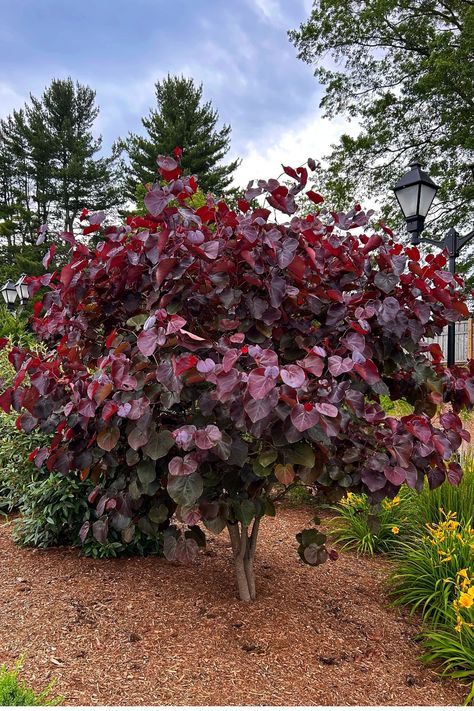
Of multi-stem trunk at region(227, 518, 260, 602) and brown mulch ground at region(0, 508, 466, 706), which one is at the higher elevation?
multi-stem trunk at region(227, 518, 260, 602)

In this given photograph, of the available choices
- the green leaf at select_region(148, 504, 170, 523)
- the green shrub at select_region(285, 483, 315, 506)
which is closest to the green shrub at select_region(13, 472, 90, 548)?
the green leaf at select_region(148, 504, 170, 523)

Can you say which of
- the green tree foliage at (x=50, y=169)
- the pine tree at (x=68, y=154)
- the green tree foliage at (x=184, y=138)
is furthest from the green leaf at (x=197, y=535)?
the pine tree at (x=68, y=154)

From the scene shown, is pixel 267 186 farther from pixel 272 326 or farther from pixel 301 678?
pixel 301 678

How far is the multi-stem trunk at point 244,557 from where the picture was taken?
2.30 meters

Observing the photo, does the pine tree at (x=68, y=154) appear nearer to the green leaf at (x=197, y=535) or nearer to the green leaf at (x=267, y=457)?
the green leaf at (x=197, y=535)

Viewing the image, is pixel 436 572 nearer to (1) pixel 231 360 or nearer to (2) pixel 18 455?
(1) pixel 231 360

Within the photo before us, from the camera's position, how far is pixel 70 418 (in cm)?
205

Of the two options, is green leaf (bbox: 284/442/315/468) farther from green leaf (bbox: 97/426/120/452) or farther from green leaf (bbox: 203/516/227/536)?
green leaf (bbox: 97/426/120/452)

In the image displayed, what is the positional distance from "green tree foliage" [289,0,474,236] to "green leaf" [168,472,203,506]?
13.7 metres

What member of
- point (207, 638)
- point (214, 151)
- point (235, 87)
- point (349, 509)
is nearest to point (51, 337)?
point (207, 638)

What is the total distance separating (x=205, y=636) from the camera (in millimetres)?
2082

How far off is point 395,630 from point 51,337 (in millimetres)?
1985

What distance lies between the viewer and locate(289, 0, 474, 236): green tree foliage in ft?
46.3

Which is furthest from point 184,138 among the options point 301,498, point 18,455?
point 18,455
